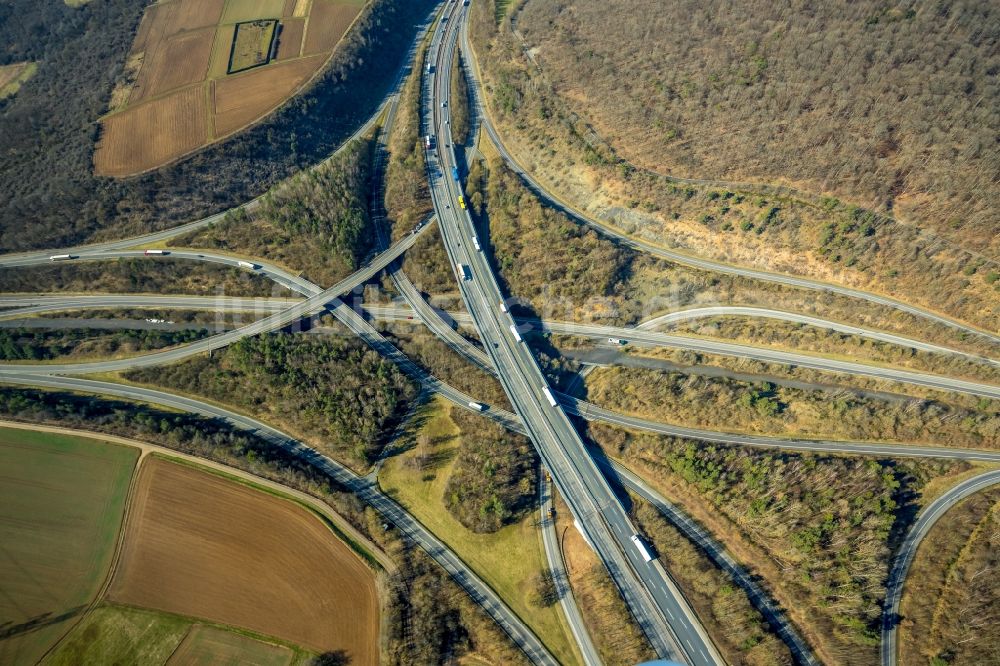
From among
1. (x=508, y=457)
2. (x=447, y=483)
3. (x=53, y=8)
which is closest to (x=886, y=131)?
(x=508, y=457)

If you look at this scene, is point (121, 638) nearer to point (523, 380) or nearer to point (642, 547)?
point (523, 380)

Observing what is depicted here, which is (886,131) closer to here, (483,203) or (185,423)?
(483,203)

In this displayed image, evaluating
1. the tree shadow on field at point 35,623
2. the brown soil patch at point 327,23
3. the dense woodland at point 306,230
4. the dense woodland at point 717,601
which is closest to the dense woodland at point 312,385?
the dense woodland at point 306,230

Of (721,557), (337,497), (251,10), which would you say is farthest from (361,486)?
(251,10)

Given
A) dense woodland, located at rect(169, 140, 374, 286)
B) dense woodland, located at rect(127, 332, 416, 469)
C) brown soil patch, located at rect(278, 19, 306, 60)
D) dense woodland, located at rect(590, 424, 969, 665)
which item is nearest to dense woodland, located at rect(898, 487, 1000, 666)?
dense woodland, located at rect(590, 424, 969, 665)

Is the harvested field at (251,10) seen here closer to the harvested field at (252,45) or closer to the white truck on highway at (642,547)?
the harvested field at (252,45)

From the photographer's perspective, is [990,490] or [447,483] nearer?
[990,490]

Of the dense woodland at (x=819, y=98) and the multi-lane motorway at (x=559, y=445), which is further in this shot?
the dense woodland at (x=819, y=98)
